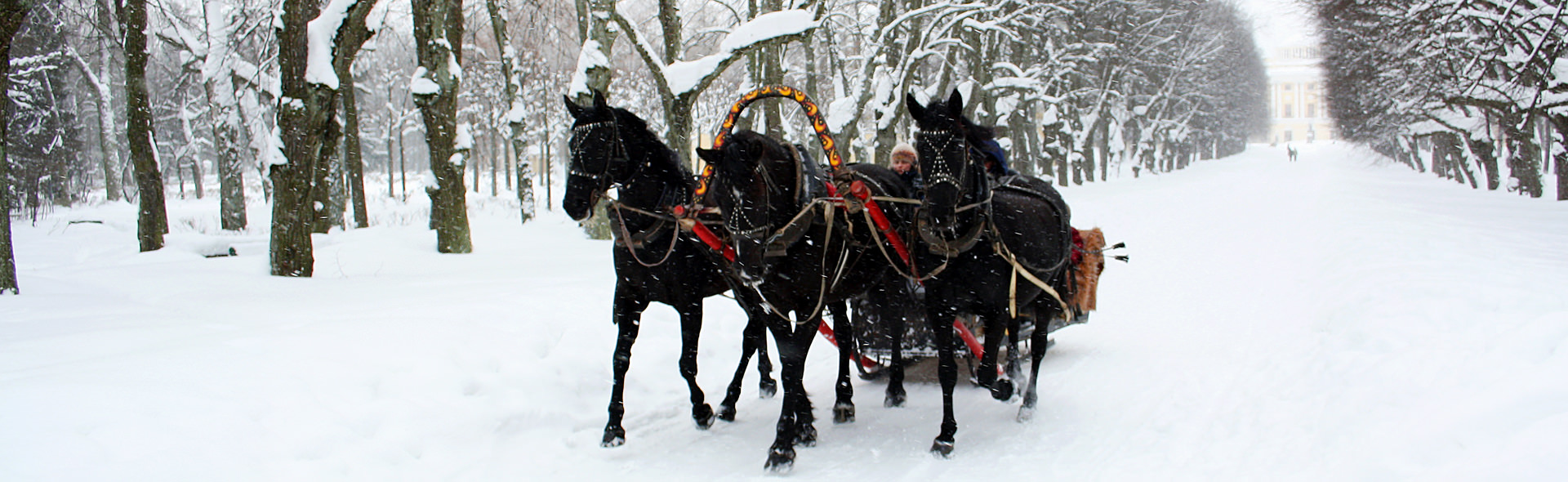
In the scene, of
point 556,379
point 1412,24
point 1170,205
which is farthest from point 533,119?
point 556,379

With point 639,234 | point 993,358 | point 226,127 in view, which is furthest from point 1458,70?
point 226,127

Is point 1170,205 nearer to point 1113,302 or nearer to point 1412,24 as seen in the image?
point 1412,24

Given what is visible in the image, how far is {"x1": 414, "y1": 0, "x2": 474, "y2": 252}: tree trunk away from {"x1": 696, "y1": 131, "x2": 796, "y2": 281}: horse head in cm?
838

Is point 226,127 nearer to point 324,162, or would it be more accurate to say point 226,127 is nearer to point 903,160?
point 324,162

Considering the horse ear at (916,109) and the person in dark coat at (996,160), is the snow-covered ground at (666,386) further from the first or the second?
the horse ear at (916,109)

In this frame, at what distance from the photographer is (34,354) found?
5.16m

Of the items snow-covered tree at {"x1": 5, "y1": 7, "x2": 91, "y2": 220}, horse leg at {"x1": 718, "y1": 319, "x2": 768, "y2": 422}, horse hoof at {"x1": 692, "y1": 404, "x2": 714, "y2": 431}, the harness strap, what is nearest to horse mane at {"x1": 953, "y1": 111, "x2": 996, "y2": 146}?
the harness strap

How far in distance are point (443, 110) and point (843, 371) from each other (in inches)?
340

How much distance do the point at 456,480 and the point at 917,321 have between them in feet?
10.0

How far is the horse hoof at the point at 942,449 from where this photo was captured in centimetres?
490

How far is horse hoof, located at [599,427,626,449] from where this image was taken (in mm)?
5195

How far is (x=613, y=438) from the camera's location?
520cm

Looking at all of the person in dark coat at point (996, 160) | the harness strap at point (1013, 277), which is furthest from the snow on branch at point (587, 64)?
the harness strap at point (1013, 277)

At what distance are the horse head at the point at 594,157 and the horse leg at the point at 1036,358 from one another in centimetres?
274
